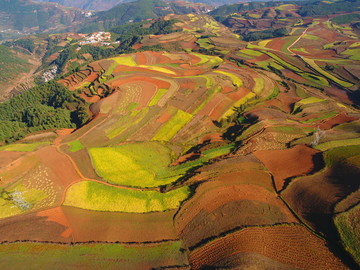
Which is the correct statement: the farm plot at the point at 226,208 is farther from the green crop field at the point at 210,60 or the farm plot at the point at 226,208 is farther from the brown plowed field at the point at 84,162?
the green crop field at the point at 210,60

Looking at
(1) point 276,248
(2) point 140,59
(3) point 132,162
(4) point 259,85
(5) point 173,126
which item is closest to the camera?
(1) point 276,248

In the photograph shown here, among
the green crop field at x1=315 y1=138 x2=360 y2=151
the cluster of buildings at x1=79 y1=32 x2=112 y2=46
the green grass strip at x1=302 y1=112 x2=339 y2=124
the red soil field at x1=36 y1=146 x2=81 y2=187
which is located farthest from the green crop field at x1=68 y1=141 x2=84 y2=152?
the cluster of buildings at x1=79 y1=32 x2=112 y2=46

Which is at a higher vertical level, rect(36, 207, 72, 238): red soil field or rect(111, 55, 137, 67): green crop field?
rect(111, 55, 137, 67): green crop field

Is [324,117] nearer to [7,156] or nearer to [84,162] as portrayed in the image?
[84,162]

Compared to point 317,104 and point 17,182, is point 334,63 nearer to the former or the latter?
point 317,104

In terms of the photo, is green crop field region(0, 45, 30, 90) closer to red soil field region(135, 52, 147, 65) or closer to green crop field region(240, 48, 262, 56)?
red soil field region(135, 52, 147, 65)

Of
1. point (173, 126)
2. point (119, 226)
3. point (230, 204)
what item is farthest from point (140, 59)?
point (230, 204)

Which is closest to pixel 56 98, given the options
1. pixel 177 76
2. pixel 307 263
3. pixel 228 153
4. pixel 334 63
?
pixel 177 76
